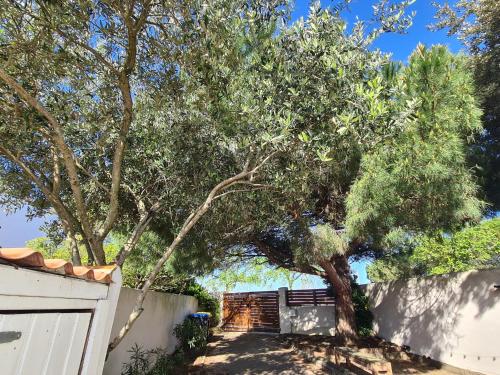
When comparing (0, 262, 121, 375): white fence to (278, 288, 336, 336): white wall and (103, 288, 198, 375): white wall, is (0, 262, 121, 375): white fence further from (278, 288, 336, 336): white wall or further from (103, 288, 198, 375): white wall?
(278, 288, 336, 336): white wall

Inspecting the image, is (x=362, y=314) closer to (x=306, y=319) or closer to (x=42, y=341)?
(x=306, y=319)

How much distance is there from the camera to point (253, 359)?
973 centimetres

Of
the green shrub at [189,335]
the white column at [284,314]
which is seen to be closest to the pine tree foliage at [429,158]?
the green shrub at [189,335]

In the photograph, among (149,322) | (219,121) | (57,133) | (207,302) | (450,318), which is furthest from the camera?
(207,302)

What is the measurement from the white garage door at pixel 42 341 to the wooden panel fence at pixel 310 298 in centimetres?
1215

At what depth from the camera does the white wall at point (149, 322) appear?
5.55m

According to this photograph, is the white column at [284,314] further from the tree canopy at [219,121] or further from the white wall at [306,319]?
the tree canopy at [219,121]

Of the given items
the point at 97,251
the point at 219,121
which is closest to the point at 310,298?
the point at 219,121

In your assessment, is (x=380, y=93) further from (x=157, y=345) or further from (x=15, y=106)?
(x=157, y=345)

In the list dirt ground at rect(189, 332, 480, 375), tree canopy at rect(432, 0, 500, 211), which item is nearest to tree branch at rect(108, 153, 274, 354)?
dirt ground at rect(189, 332, 480, 375)

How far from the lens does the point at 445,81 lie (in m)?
5.85

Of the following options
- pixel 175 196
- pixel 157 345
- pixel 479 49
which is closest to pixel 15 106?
pixel 175 196

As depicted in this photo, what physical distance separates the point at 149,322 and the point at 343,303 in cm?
551

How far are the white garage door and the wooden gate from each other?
14.1 meters
